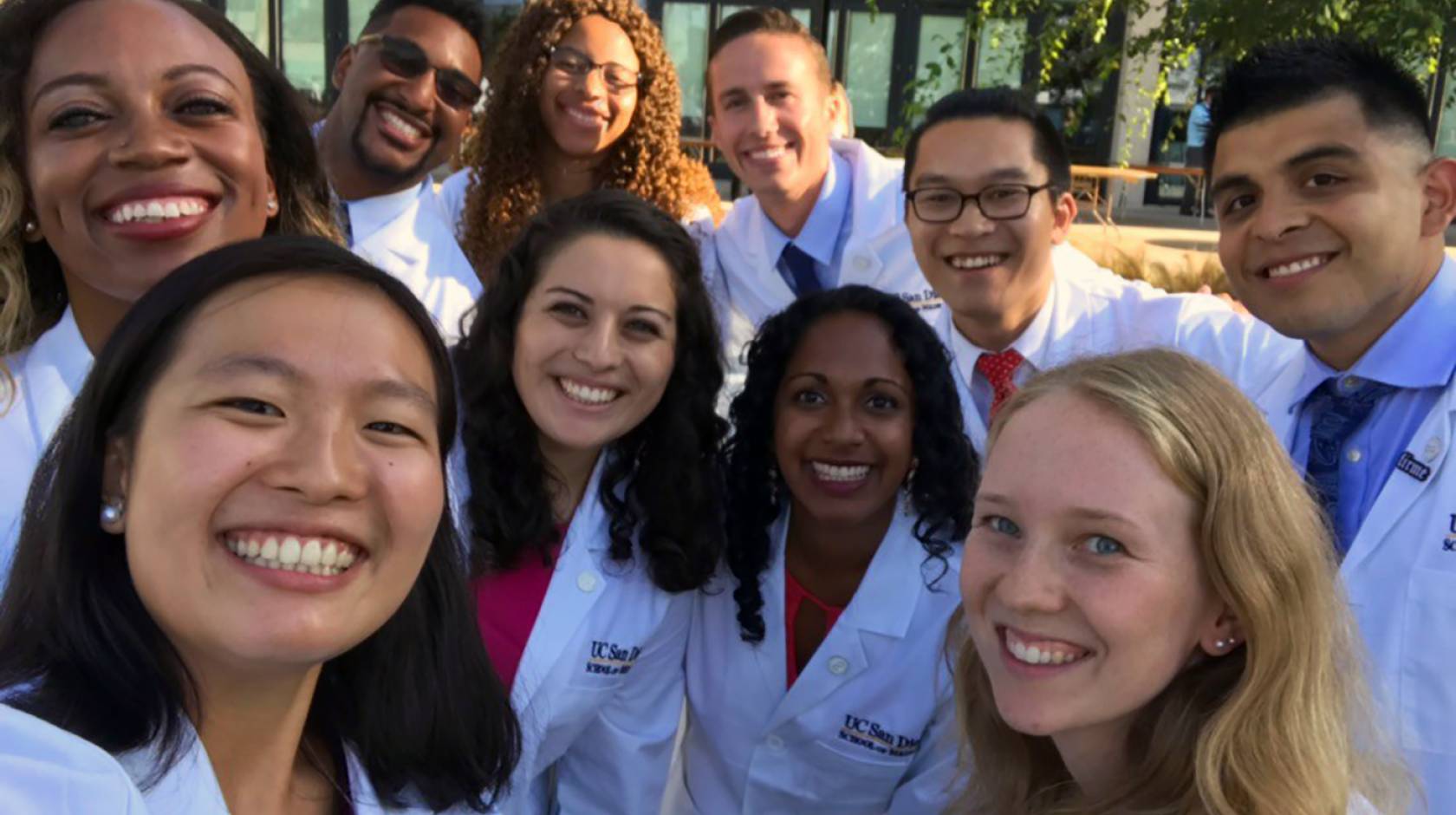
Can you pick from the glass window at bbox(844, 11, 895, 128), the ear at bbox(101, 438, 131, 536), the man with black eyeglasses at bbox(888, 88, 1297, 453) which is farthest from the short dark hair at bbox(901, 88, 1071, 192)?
the glass window at bbox(844, 11, 895, 128)

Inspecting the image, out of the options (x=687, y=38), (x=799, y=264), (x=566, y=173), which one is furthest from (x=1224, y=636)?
(x=687, y=38)

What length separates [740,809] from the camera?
2.67 m

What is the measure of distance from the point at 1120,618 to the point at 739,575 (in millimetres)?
1168

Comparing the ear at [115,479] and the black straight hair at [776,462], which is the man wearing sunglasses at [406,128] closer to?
the black straight hair at [776,462]

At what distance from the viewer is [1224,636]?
64.6 inches

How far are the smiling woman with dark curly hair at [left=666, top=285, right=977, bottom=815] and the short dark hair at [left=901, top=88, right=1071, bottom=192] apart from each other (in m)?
0.75

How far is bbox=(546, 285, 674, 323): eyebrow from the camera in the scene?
8.29 ft

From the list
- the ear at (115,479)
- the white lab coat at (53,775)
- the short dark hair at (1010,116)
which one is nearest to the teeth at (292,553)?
the ear at (115,479)

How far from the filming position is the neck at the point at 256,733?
145 centimetres

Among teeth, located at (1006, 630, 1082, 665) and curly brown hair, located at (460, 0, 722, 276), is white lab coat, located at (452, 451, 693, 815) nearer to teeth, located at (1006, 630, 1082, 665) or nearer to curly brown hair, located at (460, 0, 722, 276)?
teeth, located at (1006, 630, 1082, 665)

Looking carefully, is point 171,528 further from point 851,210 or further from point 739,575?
point 851,210

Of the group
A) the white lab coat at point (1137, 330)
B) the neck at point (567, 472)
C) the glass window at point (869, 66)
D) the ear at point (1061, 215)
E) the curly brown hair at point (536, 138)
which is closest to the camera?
the neck at point (567, 472)

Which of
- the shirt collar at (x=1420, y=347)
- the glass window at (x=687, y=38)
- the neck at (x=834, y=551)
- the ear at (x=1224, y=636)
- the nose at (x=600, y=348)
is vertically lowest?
the neck at (x=834, y=551)

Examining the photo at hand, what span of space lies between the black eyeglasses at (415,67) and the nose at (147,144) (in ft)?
5.63
